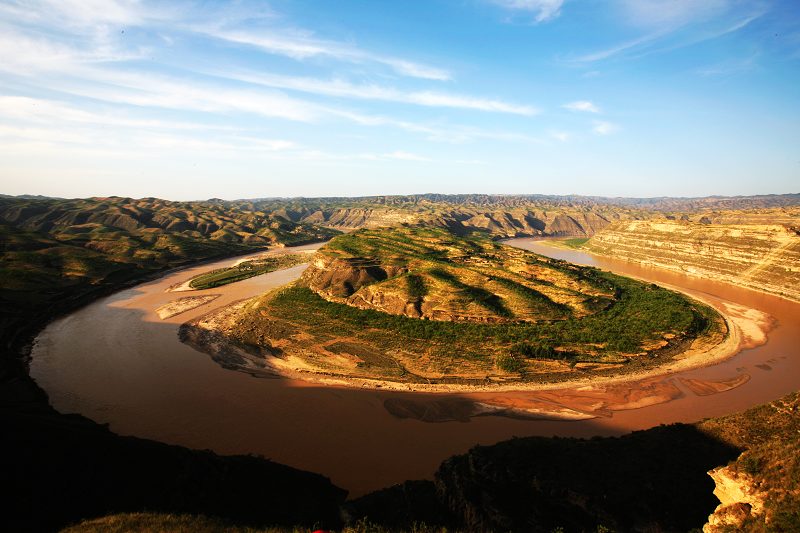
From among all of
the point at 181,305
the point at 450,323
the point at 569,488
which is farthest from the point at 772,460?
the point at 181,305

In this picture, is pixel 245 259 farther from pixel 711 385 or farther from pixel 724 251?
pixel 724 251

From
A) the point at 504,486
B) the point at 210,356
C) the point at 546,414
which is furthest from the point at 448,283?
the point at 504,486

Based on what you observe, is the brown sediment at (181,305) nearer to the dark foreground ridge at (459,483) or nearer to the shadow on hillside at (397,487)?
the dark foreground ridge at (459,483)

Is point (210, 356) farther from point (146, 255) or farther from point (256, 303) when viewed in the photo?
point (146, 255)

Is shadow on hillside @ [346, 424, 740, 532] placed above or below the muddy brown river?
above

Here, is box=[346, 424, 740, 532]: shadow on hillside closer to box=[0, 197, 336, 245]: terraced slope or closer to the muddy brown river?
the muddy brown river

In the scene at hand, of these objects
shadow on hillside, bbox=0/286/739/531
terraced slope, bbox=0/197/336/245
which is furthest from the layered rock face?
terraced slope, bbox=0/197/336/245
